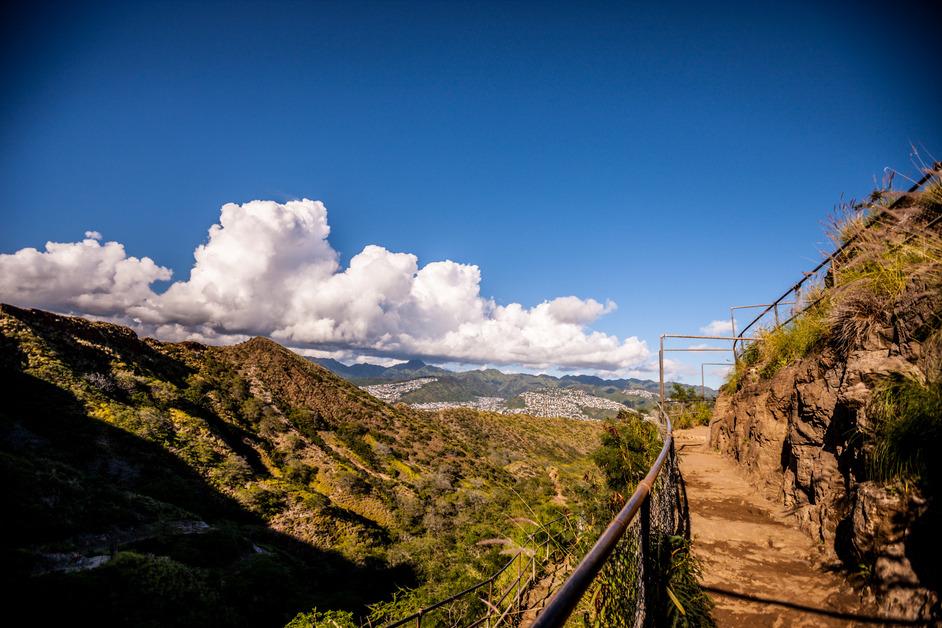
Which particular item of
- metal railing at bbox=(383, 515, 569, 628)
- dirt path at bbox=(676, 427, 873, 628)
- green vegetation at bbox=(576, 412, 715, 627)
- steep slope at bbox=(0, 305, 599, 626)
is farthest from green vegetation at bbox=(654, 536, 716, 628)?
steep slope at bbox=(0, 305, 599, 626)

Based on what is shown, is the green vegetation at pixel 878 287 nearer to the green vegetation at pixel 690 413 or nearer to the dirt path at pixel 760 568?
the dirt path at pixel 760 568

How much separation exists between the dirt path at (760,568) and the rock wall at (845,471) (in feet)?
0.84

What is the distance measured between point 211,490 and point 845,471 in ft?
100.0

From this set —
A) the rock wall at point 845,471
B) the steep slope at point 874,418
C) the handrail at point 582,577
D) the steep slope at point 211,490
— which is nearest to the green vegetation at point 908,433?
the steep slope at point 874,418

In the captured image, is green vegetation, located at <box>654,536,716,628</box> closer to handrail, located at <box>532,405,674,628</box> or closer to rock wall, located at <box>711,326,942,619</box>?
rock wall, located at <box>711,326,942,619</box>

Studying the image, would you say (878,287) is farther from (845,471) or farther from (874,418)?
(845,471)

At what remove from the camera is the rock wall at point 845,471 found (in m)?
2.76

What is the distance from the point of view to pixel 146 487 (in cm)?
2125

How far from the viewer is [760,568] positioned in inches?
159

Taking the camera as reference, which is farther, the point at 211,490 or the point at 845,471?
the point at 211,490

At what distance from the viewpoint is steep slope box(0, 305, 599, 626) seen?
42.3 feet

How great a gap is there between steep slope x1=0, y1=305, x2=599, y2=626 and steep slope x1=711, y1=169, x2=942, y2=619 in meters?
3.27

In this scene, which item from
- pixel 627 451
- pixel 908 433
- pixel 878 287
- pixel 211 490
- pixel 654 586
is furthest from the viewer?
pixel 211 490

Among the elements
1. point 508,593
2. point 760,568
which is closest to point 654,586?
point 760,568
